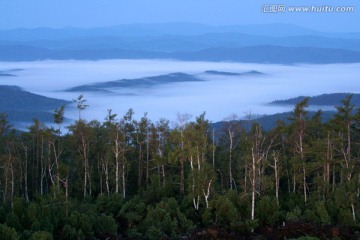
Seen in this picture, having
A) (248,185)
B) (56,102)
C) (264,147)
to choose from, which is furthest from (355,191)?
(56,102)

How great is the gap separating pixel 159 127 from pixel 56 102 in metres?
112

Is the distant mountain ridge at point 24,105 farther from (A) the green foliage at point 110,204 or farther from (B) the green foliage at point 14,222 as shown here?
(B) the green foliage at point 14,222

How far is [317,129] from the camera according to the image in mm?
34844

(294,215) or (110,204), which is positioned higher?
(110,204)

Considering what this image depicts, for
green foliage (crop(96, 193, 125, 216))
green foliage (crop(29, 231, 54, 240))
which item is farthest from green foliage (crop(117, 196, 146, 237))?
green foliage (crop(29, 231, 54, 240))

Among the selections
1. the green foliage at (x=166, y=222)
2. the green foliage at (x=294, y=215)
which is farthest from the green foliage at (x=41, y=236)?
the green foliage at (x=294, y=215)

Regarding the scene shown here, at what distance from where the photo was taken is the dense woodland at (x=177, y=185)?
25.3 m

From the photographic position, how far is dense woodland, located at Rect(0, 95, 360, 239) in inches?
995

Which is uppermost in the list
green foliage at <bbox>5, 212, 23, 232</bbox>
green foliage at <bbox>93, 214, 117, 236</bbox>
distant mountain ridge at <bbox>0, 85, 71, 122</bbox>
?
distant mountain ridge at <bbox>0, 85, 71, 122</bbox>

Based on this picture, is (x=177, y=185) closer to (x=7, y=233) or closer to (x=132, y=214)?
(x=132, y=214)

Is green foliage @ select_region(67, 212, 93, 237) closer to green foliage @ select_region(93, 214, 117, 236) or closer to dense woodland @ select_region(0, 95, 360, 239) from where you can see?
dense woodland @ select_region(0, 95, 360, 239)

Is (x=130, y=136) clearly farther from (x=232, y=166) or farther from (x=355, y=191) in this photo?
(x=355, y=191)

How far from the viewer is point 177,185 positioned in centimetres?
3203

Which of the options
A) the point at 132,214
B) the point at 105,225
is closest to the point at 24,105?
the point at 132,214
